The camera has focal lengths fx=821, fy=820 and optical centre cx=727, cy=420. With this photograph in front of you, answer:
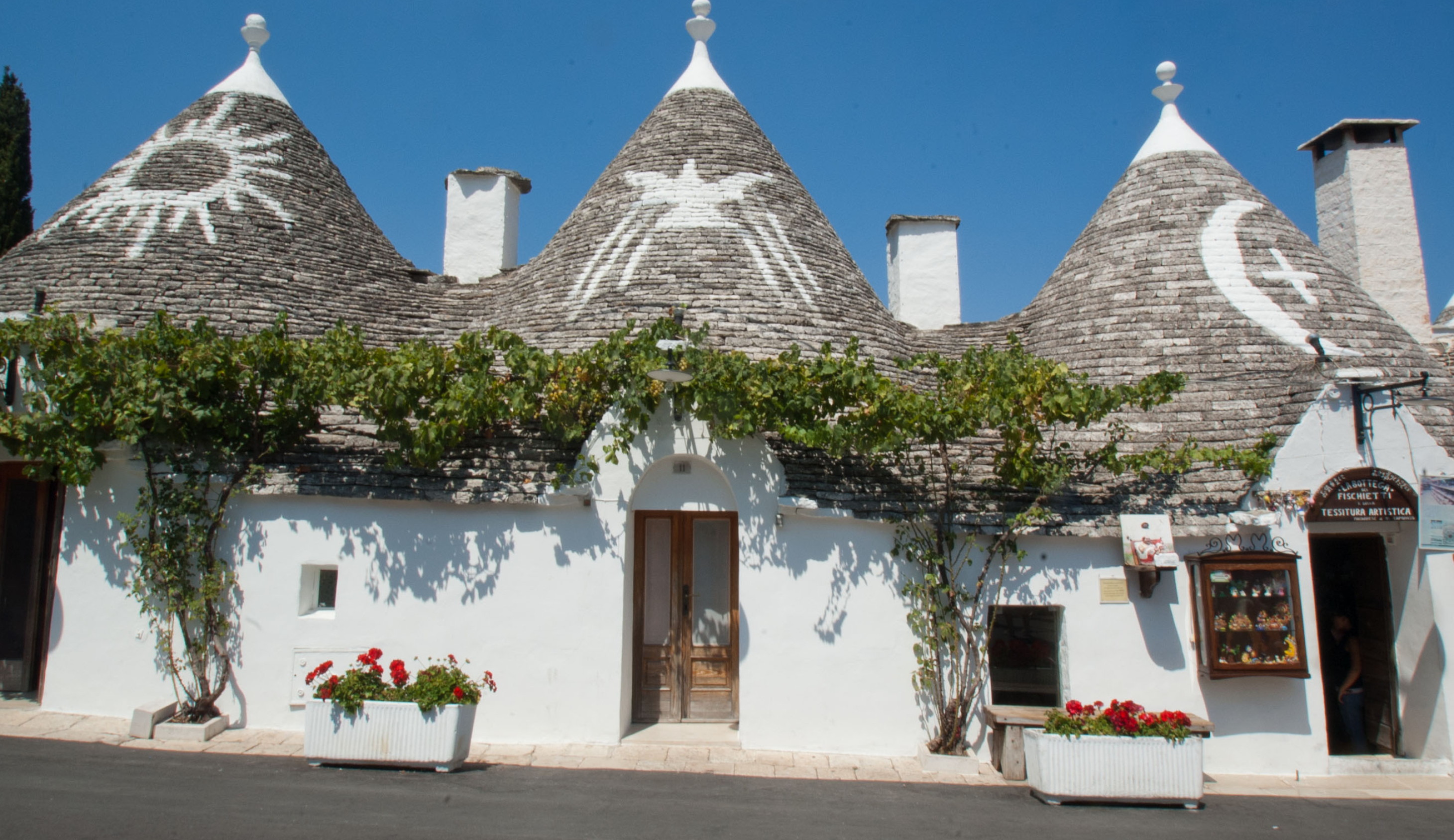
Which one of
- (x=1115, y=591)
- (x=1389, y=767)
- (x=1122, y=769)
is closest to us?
(x=1122, y=769)

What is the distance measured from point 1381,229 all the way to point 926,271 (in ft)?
21.2

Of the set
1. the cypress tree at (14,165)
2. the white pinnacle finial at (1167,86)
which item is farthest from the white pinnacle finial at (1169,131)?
the cypress tree at (14,165)

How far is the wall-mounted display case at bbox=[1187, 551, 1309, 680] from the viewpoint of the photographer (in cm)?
726

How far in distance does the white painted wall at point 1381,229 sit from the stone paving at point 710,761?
7.32 m

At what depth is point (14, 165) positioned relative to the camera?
640 inches

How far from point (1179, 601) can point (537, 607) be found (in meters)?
5.99

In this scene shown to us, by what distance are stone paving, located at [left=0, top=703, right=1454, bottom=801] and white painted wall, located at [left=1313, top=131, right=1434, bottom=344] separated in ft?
24.0

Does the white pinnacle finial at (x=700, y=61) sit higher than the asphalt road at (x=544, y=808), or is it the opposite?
the white pinnacle finial at (x=700, y=61)

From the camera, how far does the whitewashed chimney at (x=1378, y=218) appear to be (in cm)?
1179

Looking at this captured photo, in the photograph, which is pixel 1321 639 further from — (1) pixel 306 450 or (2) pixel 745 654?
(1) pixel 306 450

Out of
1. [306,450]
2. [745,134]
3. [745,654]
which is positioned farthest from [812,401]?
[745,134]

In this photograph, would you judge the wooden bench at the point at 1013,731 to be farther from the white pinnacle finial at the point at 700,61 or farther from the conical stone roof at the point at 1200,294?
the white pinnacle finial at the point at 700,61

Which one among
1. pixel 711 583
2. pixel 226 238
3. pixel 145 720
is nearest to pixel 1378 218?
pixel 711 583

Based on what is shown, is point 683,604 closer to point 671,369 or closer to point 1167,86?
point 671,369
